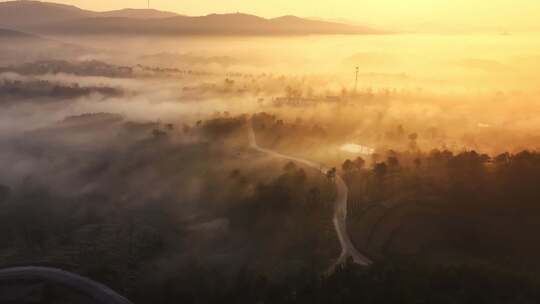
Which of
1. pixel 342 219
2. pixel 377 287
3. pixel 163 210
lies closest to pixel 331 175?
pixel 342 219

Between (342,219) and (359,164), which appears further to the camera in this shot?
(359,164)

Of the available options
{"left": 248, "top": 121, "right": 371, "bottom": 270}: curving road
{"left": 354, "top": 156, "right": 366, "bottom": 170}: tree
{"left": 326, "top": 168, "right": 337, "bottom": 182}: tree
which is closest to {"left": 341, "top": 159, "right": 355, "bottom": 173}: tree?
{"left": 354, "top": 156, "right": 366, "bottom": 170}: tree

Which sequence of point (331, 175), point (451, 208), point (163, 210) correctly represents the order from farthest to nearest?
point (163, 210)
point (331, 175)
point (451, 208)

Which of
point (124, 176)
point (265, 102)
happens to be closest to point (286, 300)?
point (124, 176)

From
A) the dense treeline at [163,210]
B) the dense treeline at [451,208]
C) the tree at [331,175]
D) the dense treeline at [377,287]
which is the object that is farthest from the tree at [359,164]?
the dense treeline at [377,287]

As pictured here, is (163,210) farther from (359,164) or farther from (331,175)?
(359,164)

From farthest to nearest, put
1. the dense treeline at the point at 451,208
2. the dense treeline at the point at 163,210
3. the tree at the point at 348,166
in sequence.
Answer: the tree at the point at 348,166, the dense treeline at the point at 163,210, the dense treeline at the point at 451,208

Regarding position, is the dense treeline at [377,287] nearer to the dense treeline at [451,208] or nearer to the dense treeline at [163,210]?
the dense treeline at [163,210]

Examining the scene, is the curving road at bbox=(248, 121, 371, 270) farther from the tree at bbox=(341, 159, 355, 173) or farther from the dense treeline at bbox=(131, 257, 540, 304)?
the dense treeline at bbox=(131, 257, 540, 304)
